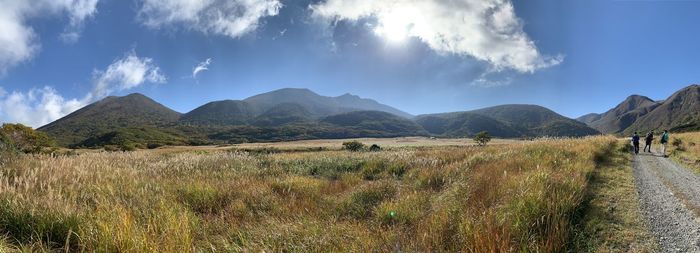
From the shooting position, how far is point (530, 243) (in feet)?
14.6

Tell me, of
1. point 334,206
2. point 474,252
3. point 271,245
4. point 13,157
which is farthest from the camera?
point 13,157

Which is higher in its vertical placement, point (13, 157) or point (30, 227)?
point (13, 157)

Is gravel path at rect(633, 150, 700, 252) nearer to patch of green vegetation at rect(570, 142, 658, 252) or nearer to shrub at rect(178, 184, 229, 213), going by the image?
patch of green vegetation at rect(570, 142, 658, 252)

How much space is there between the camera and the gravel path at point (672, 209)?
5.31 meters

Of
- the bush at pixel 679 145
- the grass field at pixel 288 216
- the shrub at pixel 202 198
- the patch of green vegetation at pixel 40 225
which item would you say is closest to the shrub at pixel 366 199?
the grass field at pixel 288 216

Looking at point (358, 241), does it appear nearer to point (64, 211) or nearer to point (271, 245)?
point (271, 245)

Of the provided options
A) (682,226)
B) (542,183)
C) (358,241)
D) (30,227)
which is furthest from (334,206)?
(682,226)

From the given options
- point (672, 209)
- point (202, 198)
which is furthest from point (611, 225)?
point (202, 198)

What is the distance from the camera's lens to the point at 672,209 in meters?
7.26

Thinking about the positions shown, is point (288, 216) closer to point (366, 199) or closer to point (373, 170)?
point (366, 199)

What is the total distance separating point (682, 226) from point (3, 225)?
35.3ft

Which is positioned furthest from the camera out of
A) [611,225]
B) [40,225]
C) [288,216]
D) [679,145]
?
[679,145]

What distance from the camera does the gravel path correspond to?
5309 mm

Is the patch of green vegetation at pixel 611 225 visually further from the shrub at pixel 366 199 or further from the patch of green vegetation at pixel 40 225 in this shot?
the patch of green vegetation at pixel 40 225
